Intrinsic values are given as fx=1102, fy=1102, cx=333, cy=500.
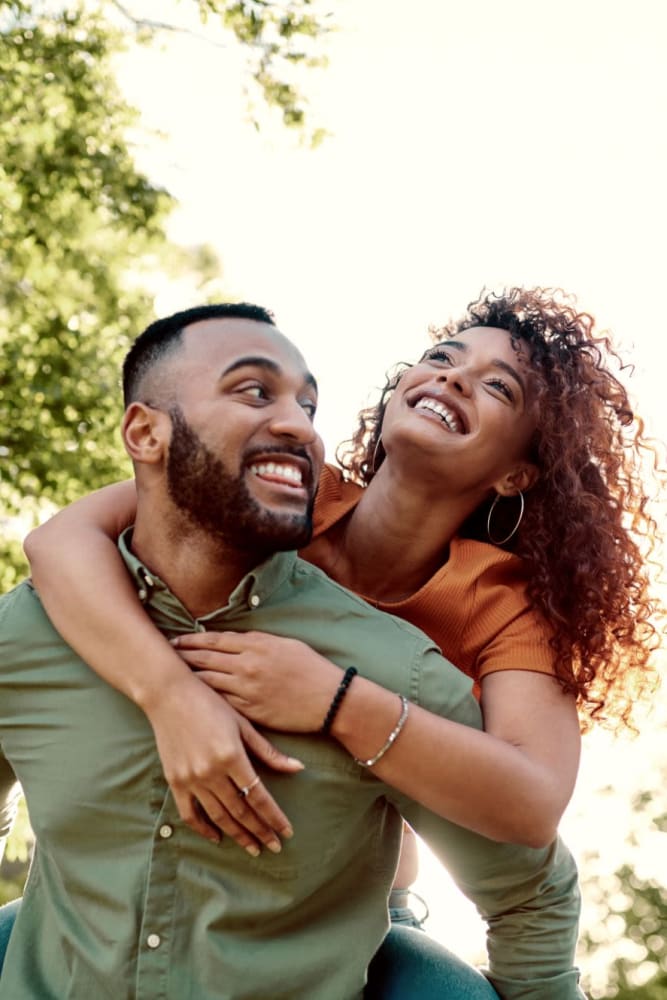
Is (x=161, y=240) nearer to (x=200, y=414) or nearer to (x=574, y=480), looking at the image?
(x=574, y=480)

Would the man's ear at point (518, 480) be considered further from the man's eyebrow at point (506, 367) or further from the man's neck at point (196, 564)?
the man's neck at point (196, 564)

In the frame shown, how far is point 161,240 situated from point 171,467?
24.5 ft

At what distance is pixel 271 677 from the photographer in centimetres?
223

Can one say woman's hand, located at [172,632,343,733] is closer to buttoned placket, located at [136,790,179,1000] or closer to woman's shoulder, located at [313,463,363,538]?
buttoned placket, located at [136,790,179,1000]

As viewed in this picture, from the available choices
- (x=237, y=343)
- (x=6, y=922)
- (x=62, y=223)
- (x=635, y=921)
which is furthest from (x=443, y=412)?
(x=635, y=921)

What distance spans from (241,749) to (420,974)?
73cm

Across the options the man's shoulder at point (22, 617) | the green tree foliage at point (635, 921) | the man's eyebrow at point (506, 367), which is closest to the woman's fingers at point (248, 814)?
the man's shoulder at point (22, 617)

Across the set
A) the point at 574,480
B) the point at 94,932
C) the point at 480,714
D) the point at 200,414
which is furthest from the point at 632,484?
the point at 94,932

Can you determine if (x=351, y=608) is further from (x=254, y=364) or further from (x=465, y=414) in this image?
(x=465, y=414)

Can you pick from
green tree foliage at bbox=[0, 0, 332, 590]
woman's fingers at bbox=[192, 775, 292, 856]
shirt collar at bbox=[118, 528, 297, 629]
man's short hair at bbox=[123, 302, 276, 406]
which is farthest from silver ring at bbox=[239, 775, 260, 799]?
green tree foliage at bbox=[0, 0, 332, 590]

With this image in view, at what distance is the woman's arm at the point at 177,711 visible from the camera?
84.6 inches

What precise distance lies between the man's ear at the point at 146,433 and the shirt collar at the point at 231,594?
9.4 inches

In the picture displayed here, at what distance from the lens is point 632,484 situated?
11.8ft

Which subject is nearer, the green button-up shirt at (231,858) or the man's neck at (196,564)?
the green button-up shirt at (231,858)
